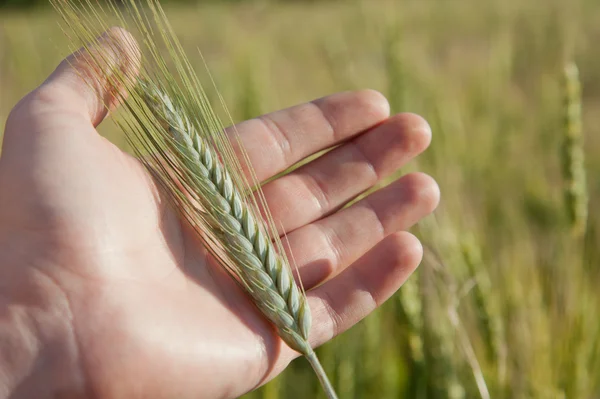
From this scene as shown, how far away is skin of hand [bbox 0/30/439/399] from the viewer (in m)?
1.30

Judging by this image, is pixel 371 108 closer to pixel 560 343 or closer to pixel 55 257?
pixel 560 343

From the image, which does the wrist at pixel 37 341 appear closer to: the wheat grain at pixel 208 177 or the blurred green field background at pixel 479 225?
the wheat grain at pixel 208 177

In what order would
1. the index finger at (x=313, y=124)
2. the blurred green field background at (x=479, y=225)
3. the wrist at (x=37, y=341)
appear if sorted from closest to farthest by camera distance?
the wrist at (x=37, y=341) → the blurred green field background at (x=479, y=225) → the index finger at (x=313, y=124)

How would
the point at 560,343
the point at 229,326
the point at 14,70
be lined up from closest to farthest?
the point at 229,326 → the point at 560,343 → the point at 14,70

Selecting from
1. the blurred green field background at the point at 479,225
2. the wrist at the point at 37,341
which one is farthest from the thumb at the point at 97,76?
the wrist at the point at 37,341

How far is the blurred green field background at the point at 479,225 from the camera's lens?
5.25ft

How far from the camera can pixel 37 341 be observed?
1.30 metres

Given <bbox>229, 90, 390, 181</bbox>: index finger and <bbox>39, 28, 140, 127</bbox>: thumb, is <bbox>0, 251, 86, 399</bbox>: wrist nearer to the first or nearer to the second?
<bbox>39, 28, 140, 127</bbox>: thumb

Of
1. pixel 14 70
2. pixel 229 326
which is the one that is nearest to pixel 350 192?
pixel 229 326

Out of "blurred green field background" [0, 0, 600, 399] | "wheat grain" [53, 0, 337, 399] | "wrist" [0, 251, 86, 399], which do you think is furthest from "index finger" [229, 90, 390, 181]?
"wrist" [0, 251, 86, 399]

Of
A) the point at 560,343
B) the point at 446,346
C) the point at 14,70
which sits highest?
the point at 14,70

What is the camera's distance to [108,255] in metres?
1.34

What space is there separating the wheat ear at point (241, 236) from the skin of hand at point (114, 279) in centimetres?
14

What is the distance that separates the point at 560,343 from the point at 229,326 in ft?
2.89
